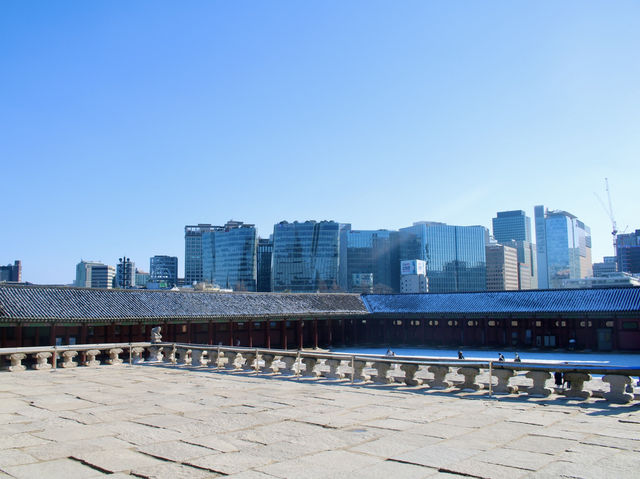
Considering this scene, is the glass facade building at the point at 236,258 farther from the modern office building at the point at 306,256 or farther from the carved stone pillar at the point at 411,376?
the carved stone pillar at the point at 411,376

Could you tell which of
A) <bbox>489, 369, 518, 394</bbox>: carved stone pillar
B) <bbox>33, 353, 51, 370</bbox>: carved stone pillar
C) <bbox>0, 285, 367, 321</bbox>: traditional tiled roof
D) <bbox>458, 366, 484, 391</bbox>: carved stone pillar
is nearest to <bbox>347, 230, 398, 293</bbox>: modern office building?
<bbox>0, 285, 367, 321</bbox>: traditional tiled roof

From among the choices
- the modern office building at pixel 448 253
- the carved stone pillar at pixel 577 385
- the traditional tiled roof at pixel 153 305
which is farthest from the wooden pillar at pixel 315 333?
the modern office building at pixel 448 253

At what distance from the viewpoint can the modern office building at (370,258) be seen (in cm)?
18525

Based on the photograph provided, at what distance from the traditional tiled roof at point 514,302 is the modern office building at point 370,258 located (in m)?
127

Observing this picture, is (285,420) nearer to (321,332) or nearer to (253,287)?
(321,332)

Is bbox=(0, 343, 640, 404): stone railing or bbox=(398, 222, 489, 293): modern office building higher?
bbox=(398, 222, 489, 293): modern office building

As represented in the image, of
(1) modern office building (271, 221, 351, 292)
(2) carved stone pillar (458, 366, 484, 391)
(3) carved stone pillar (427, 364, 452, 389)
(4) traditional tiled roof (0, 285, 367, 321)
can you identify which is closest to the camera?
(2) carved stone pillar (458, 366, 484, 391)

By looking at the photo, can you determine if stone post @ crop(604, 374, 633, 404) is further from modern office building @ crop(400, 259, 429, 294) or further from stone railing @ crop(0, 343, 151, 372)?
modern office building @ crop(400, 259, 429, 294)

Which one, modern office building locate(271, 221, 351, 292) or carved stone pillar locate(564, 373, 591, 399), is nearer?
carved stone pillar locate(564, 373, 591, 399)

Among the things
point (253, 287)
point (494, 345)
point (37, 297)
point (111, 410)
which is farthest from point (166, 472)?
point (253, 287)

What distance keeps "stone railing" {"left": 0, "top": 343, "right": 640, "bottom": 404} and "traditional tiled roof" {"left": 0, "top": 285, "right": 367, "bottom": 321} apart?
10.8 meters

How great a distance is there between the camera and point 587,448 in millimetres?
8953

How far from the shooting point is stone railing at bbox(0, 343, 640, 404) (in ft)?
44.9

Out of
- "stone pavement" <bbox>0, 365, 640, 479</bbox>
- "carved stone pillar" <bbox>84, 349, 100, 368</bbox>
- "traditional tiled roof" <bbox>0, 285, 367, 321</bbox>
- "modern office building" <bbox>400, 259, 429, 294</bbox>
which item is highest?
"modern office building" <bbox>400, 259, 429, 294</bbox>
